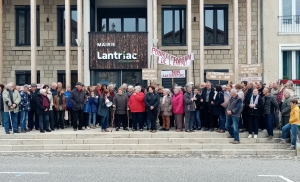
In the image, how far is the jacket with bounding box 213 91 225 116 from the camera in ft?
54.3

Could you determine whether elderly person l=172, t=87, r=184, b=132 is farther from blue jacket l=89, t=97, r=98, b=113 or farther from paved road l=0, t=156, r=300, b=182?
blue jacket l=89, t=97, r=98, b=113

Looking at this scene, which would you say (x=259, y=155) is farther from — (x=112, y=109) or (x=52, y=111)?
(x=52, y=111)

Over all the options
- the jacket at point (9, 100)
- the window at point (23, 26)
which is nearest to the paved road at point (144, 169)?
the jacket at point (9, 100)

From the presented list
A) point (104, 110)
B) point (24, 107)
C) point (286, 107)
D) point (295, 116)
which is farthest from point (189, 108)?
point (24, 107)

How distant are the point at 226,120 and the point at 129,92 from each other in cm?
420

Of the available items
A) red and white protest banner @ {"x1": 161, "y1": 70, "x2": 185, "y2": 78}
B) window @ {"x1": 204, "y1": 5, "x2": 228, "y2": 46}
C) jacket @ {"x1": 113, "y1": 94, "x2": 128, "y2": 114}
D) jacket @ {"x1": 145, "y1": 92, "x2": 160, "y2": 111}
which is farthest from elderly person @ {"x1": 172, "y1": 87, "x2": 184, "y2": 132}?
window @ {"x1": 204, "y1": 5, "x2": 228, "y2": 46}

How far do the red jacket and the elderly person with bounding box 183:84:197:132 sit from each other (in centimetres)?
168

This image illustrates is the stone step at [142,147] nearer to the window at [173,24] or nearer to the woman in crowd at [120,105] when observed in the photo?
the woman in crowd at [120,105]

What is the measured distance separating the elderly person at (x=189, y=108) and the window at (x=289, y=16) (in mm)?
10098

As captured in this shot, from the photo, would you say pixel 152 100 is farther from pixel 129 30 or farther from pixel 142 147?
pixel 129 30

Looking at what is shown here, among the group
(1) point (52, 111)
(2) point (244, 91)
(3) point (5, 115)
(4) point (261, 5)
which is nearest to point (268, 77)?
(4) point (261, 5)

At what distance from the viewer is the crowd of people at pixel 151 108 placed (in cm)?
1592

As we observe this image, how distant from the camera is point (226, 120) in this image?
16.0 metres

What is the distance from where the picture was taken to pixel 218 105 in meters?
16.6
